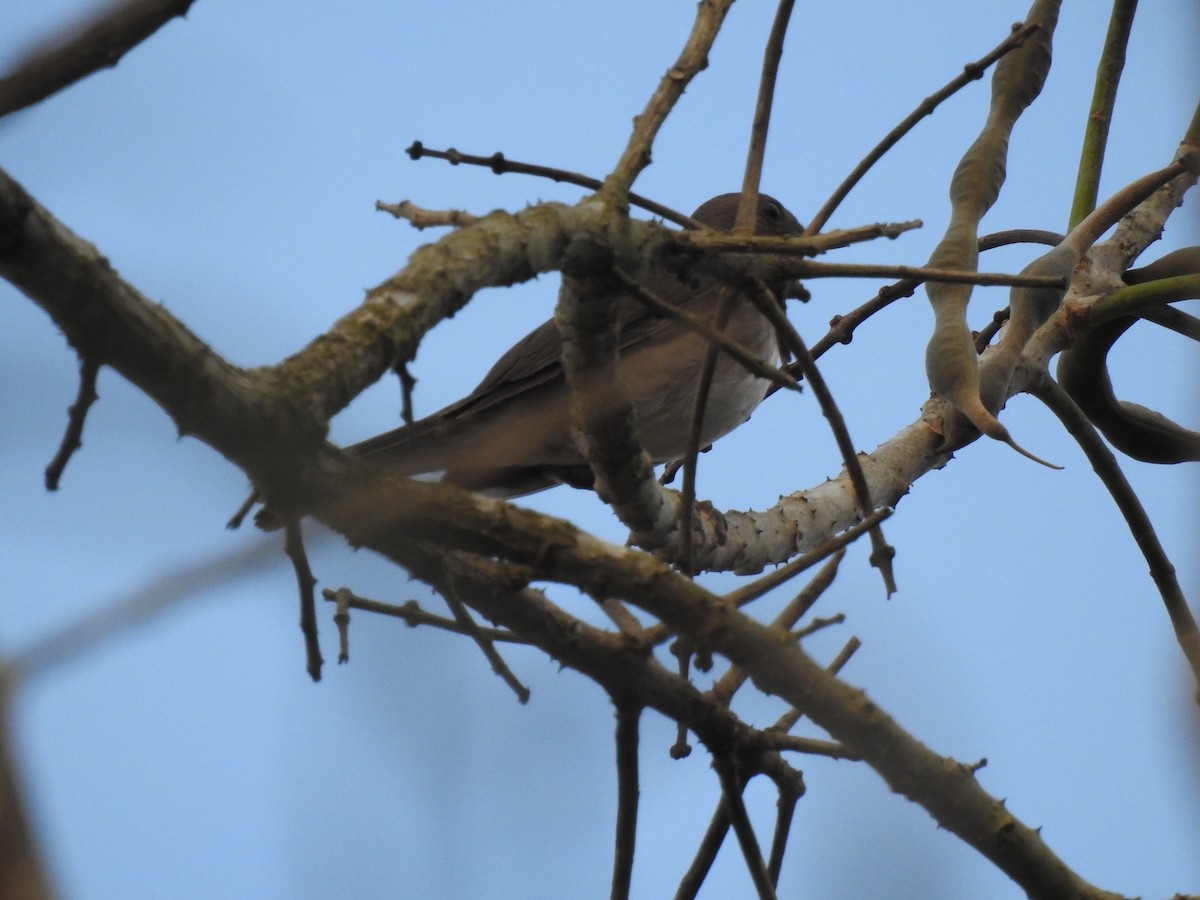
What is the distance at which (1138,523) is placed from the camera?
2.74m

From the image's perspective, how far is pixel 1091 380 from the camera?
3055mm

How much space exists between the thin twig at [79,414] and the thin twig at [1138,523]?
215 centimetres

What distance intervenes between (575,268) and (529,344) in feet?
7.44

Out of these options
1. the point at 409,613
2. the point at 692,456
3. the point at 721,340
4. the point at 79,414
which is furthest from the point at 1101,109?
the point at 79,414

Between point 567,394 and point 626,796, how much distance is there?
1825 millimetres

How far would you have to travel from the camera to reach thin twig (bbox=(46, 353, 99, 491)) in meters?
1.12

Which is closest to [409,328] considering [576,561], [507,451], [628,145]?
[576,561]

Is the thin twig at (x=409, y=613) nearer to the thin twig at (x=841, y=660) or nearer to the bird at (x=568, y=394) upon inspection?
the thin twig at (x=841, y=660)

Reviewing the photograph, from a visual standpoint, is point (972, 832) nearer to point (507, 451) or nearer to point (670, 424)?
point (507, 451)

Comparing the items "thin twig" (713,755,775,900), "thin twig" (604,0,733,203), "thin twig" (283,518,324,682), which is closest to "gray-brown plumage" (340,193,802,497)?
"thin twig" (604,0,733,203)

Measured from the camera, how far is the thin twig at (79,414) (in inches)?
43.9

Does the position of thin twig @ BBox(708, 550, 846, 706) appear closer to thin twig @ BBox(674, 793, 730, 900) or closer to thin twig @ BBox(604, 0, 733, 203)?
thin twig @ BBox(674, 793, 730, 900)

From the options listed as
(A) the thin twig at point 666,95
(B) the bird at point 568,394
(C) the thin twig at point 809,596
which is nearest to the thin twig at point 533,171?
(A) the thin twig at point 666,95

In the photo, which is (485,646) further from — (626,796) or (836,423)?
(836,423)
